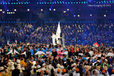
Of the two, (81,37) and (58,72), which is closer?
(58,72)

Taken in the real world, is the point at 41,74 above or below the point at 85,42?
above

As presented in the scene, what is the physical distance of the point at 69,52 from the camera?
20.0 m

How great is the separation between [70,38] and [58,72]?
35969 mm

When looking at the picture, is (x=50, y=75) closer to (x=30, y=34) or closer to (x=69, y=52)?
(x=69, y=52)

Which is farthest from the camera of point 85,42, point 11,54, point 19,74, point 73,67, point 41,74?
point 85,42

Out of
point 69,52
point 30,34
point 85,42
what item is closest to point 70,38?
point 85,42

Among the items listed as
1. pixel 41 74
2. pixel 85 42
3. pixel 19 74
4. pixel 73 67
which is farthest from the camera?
pixel 85 42

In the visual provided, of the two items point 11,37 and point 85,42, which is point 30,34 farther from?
point 85,42

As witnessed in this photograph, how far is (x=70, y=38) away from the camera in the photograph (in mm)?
47156

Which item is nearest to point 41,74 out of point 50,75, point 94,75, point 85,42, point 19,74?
point 50,75

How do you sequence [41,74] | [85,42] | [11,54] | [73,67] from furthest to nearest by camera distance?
[85,42] < [11,54] < [73,67] < [41,74]

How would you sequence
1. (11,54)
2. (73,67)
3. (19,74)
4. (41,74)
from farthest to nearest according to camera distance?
(11,54) → (73,67) → (19,74) → (41,74)

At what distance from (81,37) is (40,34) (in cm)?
790

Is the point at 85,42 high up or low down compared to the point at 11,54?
down
